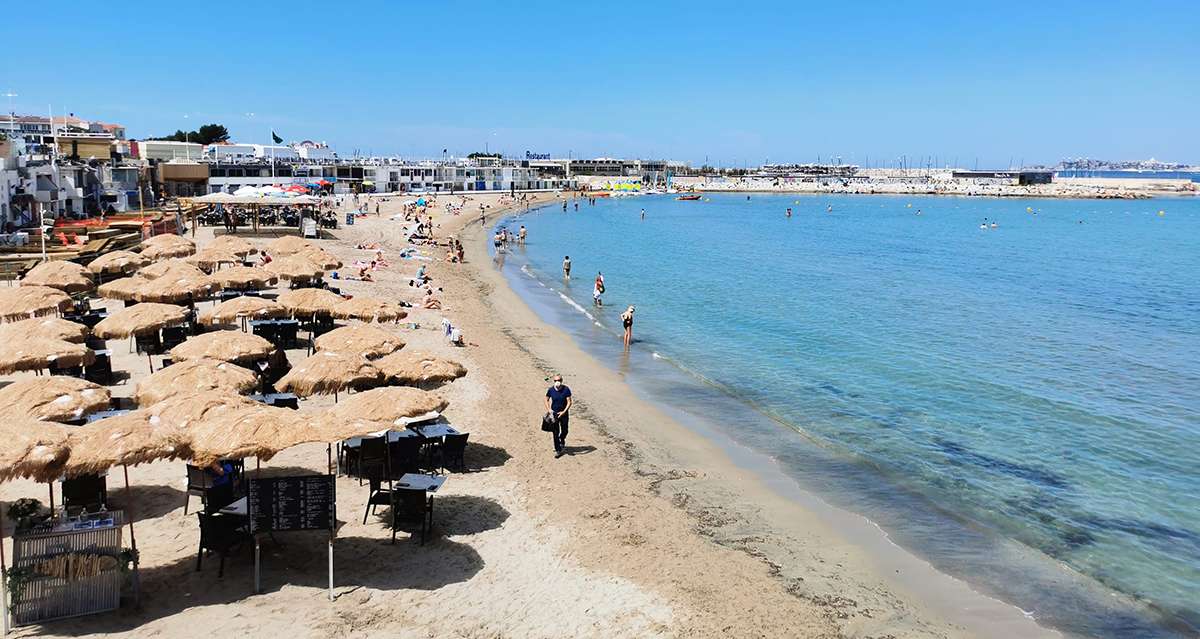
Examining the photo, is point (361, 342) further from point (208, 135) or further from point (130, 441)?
point (208, 135)

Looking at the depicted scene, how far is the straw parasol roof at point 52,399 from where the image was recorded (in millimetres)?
10086

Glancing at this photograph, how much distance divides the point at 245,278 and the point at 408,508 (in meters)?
14.5

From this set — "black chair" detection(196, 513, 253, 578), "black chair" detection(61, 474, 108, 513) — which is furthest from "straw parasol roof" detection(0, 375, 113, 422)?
"black chair" detection(196, 513, 253, 578)

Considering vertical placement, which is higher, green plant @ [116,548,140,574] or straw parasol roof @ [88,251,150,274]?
straw parasol roof @ [88,251,150,274]

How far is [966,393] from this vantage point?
20.0 metres

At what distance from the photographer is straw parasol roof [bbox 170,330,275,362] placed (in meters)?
13.5

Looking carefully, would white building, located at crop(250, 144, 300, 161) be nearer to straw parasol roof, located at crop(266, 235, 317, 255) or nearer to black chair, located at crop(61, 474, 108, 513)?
straw parasol roof, located at crop(266, 235, 317, 255)

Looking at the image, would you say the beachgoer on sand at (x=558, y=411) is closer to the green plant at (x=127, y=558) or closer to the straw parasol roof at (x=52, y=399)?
the straw parasol roof at (x=52, y=399)

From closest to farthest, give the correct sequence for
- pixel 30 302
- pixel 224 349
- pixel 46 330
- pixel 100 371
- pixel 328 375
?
pixel 328 375 < pixel 224 349 < pixel 46 330 < pixel 100 371 < pixel 30 302

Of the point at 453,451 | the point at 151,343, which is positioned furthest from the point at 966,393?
the point at 151,343

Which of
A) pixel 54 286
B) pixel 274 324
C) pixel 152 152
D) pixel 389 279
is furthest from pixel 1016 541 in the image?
pixel 152 152

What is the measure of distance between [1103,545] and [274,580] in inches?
419

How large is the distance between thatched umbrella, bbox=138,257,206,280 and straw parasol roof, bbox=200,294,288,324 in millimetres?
2319

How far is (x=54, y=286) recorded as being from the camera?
63.3ft
